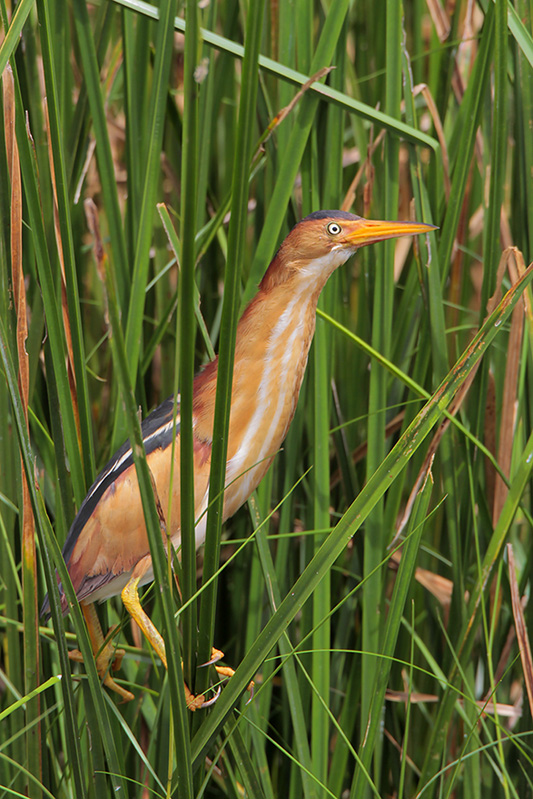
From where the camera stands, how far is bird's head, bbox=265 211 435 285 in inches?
30.9

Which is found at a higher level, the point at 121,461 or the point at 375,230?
the point at 375,230

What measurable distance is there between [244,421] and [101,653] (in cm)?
30

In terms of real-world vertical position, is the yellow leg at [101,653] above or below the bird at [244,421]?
below

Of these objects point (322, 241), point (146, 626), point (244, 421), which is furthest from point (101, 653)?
point (322, 241)

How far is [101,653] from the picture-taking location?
824 mm

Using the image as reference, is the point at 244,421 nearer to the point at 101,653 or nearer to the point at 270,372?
the point at 270,372

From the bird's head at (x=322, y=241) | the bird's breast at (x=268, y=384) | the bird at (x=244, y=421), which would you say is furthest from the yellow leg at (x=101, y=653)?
the bird's head at (x=322, y=241)

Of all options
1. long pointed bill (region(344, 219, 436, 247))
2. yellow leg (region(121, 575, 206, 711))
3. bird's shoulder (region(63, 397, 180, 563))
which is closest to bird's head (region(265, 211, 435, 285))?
long pointed bill (region(344, 219, 436, 247))

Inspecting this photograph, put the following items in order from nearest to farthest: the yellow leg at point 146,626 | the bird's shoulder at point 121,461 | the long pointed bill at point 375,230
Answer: the yellow leg at point 146,626
the long pointed bill at point 375,230
the bird's shoulder at point 121,461

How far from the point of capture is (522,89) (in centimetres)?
85

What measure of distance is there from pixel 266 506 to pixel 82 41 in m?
0.54

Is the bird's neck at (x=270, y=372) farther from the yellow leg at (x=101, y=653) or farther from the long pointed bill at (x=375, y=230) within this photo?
the yellow leg at (x=101, y=653)

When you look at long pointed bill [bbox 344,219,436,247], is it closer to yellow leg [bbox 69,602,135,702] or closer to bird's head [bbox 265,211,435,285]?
bird's head [bbox 265,211,435,285]

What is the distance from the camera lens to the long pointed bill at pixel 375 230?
73cm
